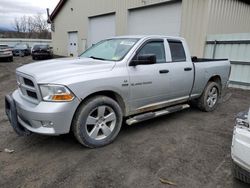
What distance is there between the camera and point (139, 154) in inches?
133

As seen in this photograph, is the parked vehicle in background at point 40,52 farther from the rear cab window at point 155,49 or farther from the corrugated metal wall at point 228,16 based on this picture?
the rear cab window at point 155,49

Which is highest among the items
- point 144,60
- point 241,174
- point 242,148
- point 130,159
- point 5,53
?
point 144,60

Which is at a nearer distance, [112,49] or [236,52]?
[112,49]

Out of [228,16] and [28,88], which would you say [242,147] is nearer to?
[28,88]

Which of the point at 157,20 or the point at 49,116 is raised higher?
the point at 157,20

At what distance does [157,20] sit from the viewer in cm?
1116

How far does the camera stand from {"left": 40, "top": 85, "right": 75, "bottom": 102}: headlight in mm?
2990

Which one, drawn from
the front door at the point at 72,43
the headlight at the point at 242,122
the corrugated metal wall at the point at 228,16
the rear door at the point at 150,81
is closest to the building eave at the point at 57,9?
the front door at the point at 72,43

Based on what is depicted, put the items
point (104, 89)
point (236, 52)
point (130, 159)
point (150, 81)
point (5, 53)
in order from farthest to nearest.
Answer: point (5, 53)
point (236, 52)
point (150, 81)
point (104, 89)
point (130, 159)

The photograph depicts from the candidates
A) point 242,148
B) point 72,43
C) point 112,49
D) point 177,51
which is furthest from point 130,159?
point 72,43

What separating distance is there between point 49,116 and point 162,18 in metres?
9.42

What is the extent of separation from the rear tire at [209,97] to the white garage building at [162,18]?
4.16 m

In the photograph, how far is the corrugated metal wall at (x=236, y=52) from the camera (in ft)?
27.1

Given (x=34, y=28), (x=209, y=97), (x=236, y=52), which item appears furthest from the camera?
(x=34, y=28)
